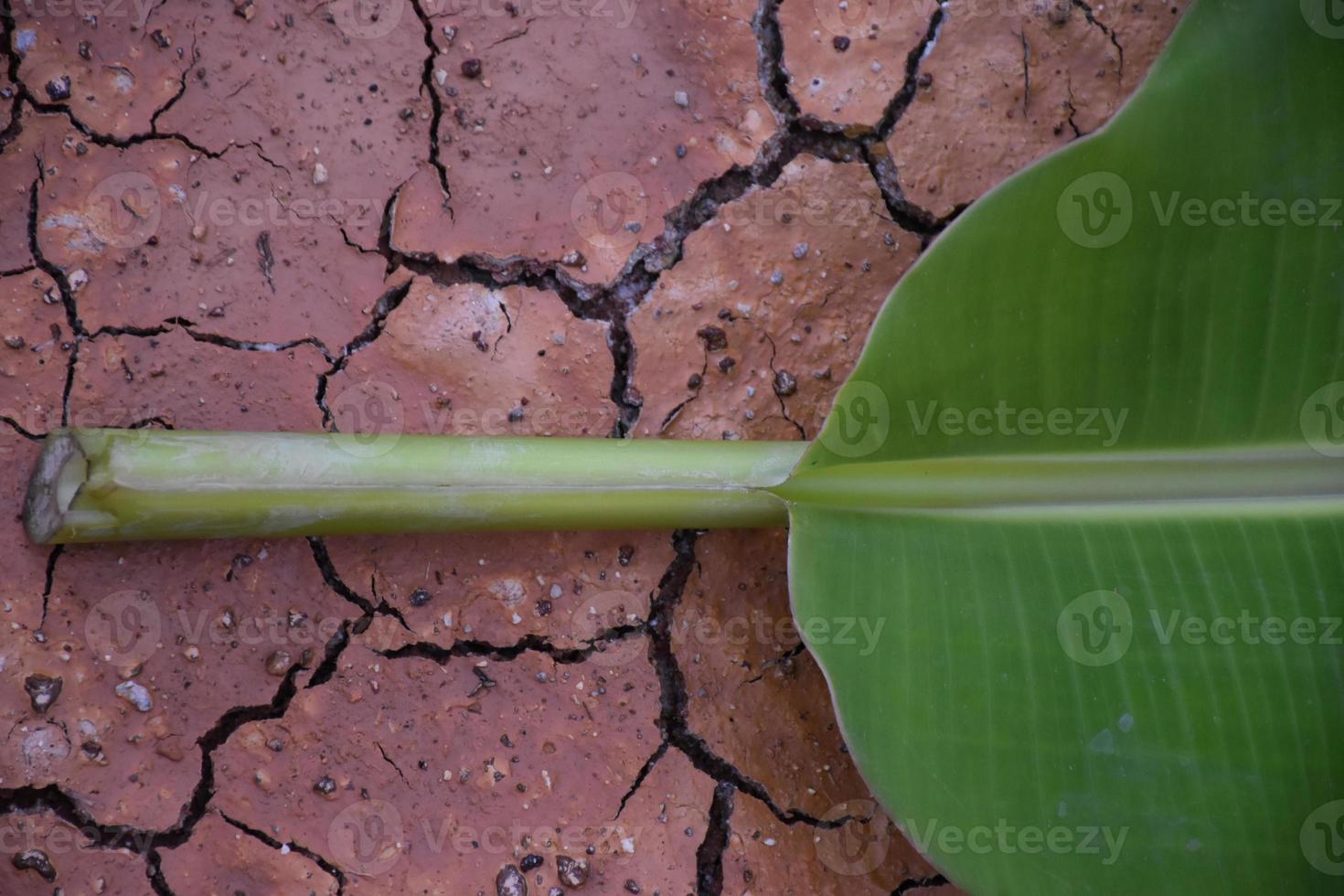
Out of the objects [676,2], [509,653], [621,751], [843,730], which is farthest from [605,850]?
[676,2]

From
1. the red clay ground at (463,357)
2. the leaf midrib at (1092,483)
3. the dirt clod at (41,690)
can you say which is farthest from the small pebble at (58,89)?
the leaf midrib at (1092,483)

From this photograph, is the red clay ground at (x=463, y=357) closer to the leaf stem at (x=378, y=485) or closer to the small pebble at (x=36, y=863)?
the small pebble at (x=36, y=863)

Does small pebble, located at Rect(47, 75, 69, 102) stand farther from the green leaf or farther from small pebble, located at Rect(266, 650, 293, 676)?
the green leaf

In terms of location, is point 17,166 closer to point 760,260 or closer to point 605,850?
point 760,260

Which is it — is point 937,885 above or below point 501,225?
below

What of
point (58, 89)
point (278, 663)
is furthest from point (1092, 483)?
point (58, 89)

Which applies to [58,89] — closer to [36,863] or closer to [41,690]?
[41,690]
